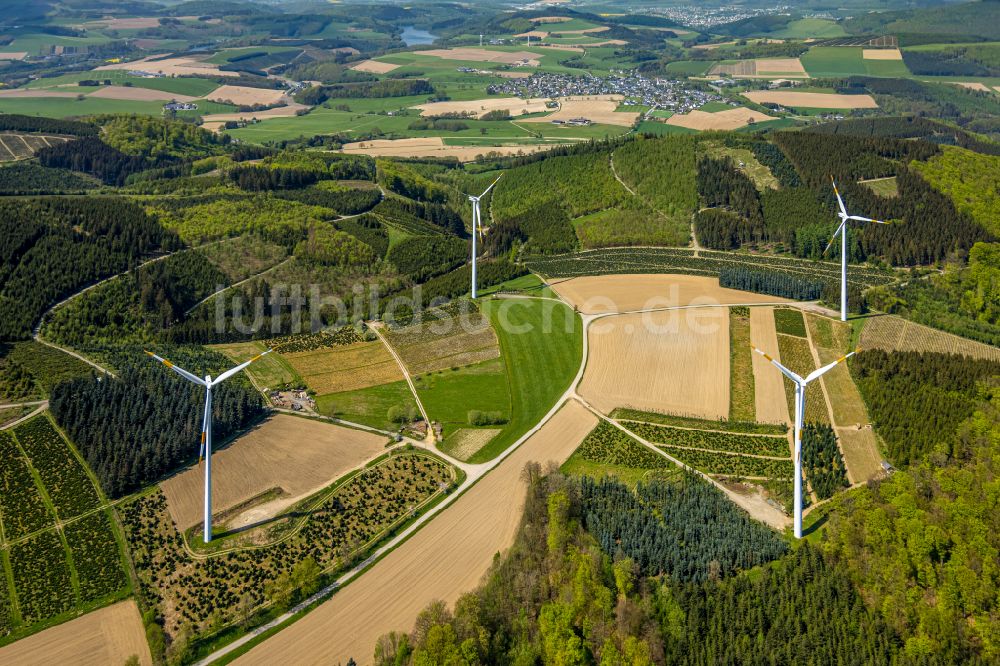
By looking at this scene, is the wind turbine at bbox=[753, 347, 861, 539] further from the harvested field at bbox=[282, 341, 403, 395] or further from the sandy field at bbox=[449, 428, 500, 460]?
the harvested field at bbox=[282, 341, 403, 395]

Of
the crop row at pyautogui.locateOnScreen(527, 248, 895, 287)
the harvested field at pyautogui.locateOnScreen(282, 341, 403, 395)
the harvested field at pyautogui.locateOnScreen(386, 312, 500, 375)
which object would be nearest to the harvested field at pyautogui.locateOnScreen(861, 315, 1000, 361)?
the crop row at pyautogui.locateOnScreen(527, 248, 895, 287)

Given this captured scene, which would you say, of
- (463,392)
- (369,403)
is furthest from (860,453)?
(369,403)

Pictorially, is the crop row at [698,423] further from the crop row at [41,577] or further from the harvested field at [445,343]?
the crop row at [41,577]

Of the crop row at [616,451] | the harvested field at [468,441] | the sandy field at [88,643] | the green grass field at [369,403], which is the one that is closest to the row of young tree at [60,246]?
the green grass field at [369,403]

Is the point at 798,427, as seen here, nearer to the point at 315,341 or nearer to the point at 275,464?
the point at 275,464

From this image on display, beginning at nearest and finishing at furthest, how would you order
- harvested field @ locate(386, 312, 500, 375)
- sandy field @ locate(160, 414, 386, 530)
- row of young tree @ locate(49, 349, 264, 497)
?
sandy field @ locate(160, 414, 386, 530) → row of young tree @ locate(49, 349, 264, 497) → harvested field @ locate(386, 312, 500, 375)

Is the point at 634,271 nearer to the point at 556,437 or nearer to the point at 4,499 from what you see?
the point at 556,437
